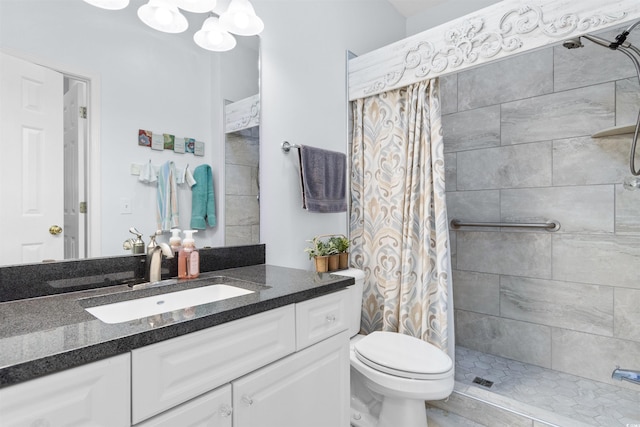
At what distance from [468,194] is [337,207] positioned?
116cm

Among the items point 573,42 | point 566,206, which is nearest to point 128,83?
point 573,42

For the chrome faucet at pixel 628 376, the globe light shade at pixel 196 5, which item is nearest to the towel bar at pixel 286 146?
the globe light shade at pixel 196 5

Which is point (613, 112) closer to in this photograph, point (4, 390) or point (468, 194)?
point (468, 194)

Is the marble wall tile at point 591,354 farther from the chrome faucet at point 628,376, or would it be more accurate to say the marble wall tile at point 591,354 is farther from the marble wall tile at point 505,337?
the chrome faucet at point 628,376

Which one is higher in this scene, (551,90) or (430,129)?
(551,90)

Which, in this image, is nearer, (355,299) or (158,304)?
(158,304)

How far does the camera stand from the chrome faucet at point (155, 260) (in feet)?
3.98

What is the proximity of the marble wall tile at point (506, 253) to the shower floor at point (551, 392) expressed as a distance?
632mm

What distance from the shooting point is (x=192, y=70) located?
1.44m

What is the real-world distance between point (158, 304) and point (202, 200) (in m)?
0.50

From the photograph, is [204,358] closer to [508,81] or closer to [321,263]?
[321,263]

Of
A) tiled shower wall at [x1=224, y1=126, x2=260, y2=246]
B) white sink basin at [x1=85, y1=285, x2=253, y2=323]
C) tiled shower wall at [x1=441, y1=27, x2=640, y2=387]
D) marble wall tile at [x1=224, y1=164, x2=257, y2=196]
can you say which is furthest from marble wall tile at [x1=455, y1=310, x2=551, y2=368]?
white sink basin at [x1=85, y1=285, x2=253, y2=323]

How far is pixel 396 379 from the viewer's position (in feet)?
4.85

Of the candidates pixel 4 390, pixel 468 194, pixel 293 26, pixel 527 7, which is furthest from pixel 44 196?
pixel 468 194
